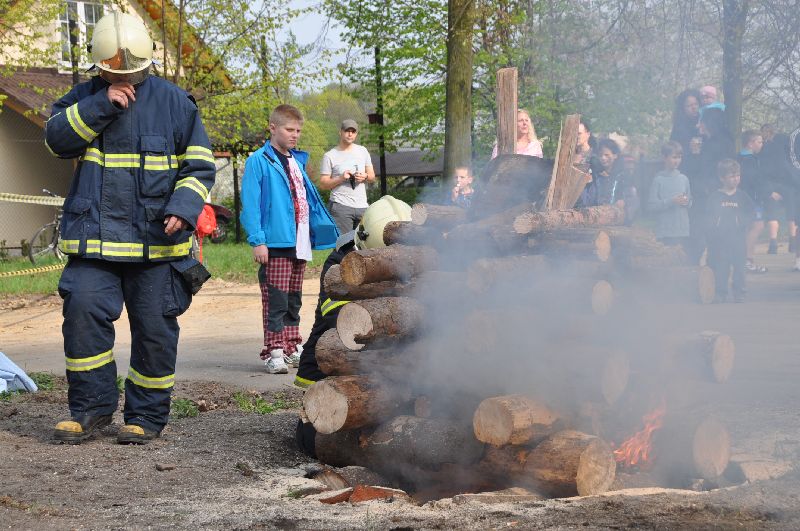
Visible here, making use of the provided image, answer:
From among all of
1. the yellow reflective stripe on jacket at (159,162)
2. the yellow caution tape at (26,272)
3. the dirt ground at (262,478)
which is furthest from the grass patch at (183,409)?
the yellow caution tape at (26,272)

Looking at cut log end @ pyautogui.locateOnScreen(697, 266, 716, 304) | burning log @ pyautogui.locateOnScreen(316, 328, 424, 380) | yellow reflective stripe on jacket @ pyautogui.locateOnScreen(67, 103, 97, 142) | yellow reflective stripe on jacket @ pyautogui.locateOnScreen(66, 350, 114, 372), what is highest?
yellow reflective stripe on jacket @ pyautogui.locateOnScreen(67, 103, 97, 142)

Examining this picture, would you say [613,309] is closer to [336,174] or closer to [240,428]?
[240,428]

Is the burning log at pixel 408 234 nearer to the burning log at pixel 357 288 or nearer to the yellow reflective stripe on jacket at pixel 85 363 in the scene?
the burning log at pixel 357 288

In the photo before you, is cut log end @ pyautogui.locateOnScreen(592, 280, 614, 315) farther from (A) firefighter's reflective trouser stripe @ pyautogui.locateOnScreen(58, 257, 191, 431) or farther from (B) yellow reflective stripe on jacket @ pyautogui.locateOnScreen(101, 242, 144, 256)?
(B) yellow reflective stripe on jacket @ pyautogui.locateOnScreen(101, 242, 144, 256)

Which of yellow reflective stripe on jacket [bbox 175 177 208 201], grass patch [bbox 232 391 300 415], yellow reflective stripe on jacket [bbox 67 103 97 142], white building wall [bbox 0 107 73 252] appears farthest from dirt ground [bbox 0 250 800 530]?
white building wall [bbox 0 107 73 252]

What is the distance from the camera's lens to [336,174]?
10.4 m

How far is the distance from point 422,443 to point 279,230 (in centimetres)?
346

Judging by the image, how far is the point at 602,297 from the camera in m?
4.71

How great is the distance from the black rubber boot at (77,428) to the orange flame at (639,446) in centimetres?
262

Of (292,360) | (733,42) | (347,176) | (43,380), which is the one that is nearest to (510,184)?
(733,42)

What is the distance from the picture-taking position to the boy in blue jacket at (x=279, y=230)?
7.80m

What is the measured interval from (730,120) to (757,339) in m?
1.85

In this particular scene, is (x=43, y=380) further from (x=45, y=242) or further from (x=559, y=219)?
(x=45, y=242)

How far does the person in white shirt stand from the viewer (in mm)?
10336
